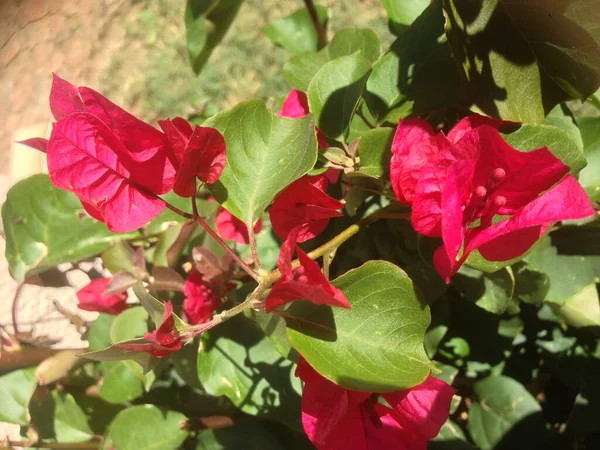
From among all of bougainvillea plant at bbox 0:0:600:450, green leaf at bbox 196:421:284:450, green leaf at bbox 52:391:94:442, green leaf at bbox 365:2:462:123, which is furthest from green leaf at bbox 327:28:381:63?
green leaf at bbox 52:391:94:442

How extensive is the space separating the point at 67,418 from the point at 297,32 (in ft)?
2.06

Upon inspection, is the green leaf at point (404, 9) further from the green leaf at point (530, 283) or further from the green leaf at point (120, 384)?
the green leaf at point (120, 384)

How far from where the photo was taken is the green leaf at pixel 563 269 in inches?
26.3

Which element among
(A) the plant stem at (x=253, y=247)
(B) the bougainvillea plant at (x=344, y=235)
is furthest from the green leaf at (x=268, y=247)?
(A) the plant stem at (x=253, y=247)

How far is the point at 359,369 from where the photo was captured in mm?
400

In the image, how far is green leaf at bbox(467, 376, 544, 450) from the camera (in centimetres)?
77

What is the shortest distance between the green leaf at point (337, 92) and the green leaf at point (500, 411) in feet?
1.49

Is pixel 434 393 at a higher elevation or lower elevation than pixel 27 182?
lower

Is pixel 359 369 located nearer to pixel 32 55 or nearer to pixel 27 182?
pixel 27 182

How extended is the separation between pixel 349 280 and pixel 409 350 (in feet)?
0.20

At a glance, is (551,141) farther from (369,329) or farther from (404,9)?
(404,9)

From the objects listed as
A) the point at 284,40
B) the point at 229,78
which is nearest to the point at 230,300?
the point at 284,40

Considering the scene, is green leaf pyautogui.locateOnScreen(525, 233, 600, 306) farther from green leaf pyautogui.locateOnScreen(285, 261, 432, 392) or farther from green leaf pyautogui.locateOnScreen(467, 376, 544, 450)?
green leaf pyautogui.locateOnScreen(285, 261, 432, 392)

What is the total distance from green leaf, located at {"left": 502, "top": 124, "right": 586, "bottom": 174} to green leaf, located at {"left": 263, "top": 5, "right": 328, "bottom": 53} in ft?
1.71
